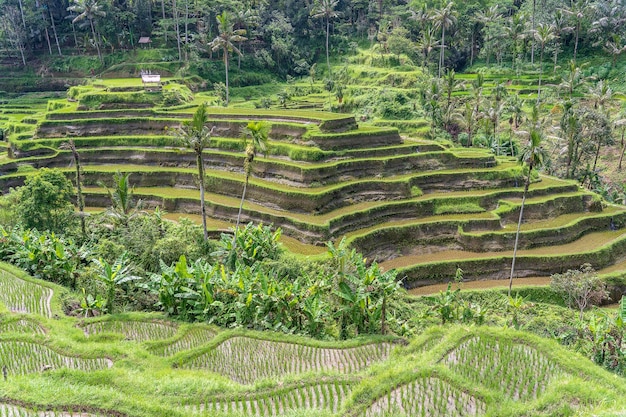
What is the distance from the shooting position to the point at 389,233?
26.4m

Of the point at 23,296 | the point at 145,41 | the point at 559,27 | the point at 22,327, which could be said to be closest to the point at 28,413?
the point at 22,327

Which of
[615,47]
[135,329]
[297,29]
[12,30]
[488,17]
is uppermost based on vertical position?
[12,30]

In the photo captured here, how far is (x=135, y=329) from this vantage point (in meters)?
16.2

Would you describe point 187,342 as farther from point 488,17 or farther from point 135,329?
point 488,17

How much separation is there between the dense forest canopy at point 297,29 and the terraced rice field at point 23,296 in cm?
4074

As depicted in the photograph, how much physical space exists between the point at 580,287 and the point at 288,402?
16893 millimetres

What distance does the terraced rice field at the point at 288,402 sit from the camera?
10.4 metres

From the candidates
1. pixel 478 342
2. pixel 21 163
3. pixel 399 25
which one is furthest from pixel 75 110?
pixel 399 25

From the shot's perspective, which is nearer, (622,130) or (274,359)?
(274,359)

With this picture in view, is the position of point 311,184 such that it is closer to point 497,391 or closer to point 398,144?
point 398,144

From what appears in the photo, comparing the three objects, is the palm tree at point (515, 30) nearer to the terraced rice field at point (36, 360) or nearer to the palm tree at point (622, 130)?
the palm tree at point (622, 130)

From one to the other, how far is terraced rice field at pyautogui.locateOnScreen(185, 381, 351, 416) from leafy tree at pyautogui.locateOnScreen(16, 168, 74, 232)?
57.1 feet

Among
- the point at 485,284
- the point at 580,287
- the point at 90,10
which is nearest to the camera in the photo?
the point at 580,287

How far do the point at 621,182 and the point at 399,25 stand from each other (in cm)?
3504
